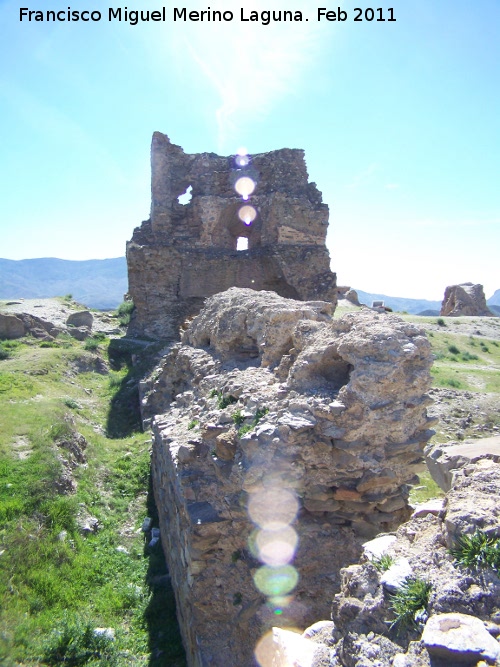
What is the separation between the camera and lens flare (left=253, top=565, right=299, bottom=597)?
3426mm

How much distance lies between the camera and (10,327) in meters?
15.8

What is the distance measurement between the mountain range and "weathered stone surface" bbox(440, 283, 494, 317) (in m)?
44.0

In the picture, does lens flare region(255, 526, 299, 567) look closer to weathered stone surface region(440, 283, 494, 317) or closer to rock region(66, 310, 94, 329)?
rock region(66, 310, 94, 329)

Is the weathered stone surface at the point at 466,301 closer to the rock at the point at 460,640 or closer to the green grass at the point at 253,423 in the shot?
the green grass at the point at 253,423

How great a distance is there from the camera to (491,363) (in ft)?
59.0

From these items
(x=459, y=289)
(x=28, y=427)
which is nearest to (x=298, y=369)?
(x=28, y=427)

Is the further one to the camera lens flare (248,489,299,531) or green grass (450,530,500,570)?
lens flare (248,489,299,531)

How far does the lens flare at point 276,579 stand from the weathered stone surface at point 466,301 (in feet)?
101

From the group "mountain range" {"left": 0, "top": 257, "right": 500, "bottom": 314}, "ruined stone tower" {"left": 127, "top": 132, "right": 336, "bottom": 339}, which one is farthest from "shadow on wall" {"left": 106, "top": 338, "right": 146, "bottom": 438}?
"mountain range" {"left": 0, "top": 257, "right": 500, "bottom": 314}

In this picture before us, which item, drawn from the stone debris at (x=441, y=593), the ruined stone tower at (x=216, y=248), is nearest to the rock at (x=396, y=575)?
the stone debris at (x=441, y=593)

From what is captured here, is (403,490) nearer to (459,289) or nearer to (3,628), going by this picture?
(3,628)

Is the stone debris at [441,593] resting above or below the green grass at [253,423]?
below

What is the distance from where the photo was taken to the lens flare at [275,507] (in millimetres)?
3385

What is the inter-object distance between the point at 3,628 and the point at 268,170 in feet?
61.5
